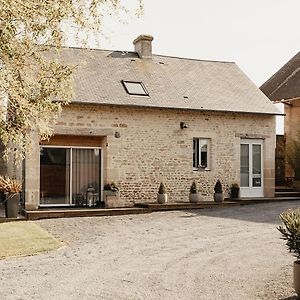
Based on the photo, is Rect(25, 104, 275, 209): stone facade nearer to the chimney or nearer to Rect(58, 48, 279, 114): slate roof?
Rect(58, 48, 279, 114): slate roof

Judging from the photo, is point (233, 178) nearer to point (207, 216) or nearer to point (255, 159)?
point (255, 159)

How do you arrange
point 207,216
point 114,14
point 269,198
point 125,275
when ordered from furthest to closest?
point 269,198
point 207,216
point 114,14
point 125,275

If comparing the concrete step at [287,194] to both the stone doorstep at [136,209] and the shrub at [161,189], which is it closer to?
the stone doorstep at [136,209]

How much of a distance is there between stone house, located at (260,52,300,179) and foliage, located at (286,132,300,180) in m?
0.43

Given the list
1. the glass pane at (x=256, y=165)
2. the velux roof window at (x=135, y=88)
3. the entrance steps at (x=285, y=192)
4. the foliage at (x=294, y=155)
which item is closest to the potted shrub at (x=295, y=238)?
the velux roof window at (x=135, y=88)

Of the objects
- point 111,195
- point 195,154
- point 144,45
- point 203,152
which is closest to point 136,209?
point 111,195

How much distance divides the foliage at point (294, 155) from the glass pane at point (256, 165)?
9.78 feet

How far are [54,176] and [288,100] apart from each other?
12.7 m

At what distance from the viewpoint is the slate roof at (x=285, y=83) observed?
978 inches

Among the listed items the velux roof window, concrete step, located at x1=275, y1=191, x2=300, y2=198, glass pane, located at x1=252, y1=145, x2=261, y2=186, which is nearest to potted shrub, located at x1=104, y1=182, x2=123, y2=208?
the velux roof window

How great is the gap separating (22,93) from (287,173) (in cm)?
1636

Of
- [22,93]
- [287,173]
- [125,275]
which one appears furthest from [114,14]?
[287,173]

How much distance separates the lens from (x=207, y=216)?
15.4m

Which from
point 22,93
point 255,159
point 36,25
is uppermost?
point 36,25
